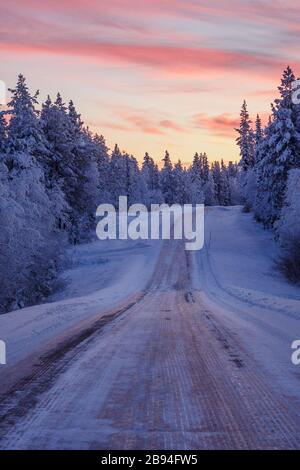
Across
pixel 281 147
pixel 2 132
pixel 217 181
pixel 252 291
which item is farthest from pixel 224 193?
pixel 252 291

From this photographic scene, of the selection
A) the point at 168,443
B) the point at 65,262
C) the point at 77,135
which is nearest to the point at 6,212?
the point at 65,262

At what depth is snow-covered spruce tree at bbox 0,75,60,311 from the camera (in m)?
21.5

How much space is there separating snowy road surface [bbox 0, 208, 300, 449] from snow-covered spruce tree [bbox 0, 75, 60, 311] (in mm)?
7741

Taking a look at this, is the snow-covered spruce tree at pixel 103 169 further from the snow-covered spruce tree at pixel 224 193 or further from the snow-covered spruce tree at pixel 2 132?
the snow-covered spruce tree at pixel 224 193

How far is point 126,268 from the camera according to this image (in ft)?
113

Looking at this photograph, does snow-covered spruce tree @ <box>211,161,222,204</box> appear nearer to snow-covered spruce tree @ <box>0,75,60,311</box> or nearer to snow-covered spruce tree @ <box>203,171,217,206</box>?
snow-covered spruce tree @ <box>203,171,217,206</box>

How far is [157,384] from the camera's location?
6.21 metres

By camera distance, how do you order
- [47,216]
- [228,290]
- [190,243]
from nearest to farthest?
1. [228,290]
2. [47,216]
3. [190,243]

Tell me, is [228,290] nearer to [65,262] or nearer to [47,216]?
[47,216]

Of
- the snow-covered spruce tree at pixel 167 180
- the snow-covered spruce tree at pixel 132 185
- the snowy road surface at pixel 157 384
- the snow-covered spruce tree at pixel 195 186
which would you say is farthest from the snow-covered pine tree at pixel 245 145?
the snowy road surface at pixel 157 384

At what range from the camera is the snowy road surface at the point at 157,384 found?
4402 mm

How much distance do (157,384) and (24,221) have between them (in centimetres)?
1783

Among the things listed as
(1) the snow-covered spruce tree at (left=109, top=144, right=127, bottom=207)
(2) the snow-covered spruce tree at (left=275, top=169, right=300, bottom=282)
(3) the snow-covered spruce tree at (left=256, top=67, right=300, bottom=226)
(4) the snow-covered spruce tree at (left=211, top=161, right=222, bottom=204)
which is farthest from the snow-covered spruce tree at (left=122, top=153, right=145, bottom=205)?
(2) the snow-covered spruce tree at (left=275, top=169, right=300, bottom=282)

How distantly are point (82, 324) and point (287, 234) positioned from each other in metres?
21.6
